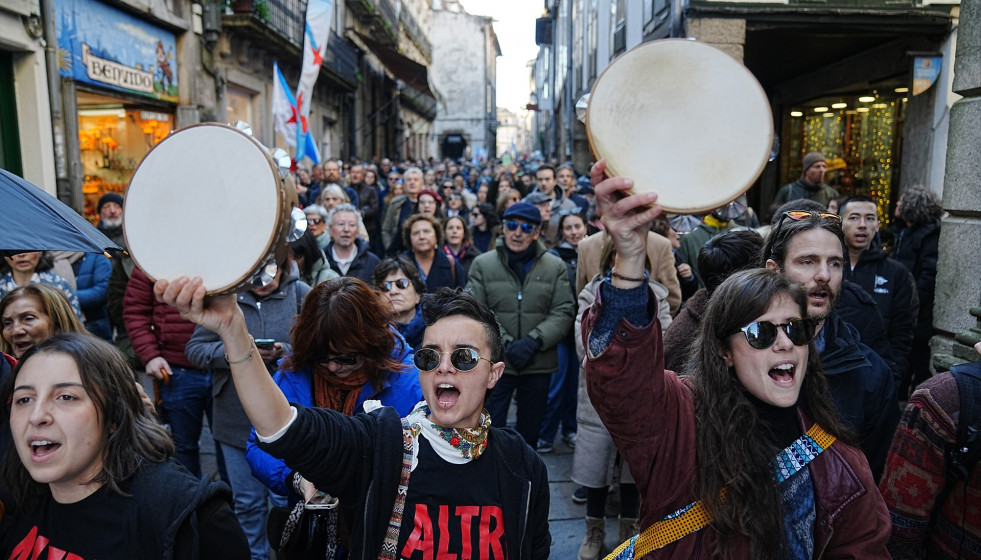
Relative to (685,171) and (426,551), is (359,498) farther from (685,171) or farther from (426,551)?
(685,171)

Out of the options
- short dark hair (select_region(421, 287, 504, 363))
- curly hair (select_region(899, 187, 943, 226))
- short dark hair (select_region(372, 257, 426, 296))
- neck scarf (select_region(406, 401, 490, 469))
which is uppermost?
curly hair (select_region(899, 187, 943, 226))

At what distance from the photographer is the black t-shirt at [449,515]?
6.75 ft

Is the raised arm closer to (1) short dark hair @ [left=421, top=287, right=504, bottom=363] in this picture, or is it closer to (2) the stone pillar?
(1) short dark hair @ [left=421, top=287, right=504, bottom=363]

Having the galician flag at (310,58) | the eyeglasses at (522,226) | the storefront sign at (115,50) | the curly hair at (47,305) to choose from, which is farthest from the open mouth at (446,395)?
the storefront sign at (115,50)

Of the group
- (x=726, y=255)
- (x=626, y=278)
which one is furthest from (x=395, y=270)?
(x=626, y=278)

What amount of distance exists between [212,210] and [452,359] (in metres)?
0.83

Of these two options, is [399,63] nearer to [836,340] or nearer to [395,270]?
[395,270]

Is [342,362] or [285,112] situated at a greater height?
[285,112]

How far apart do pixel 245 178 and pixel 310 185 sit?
10614 mm

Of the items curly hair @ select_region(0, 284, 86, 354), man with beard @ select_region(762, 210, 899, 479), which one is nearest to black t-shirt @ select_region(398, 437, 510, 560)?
man with beard @ select_region(762, 210, 899, 479)

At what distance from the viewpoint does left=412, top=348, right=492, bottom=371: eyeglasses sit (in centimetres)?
224

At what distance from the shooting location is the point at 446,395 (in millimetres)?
2221

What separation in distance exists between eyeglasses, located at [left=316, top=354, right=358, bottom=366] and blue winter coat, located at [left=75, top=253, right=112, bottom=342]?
340 centimetres

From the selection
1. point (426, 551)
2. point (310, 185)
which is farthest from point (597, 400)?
point (310, 185)
